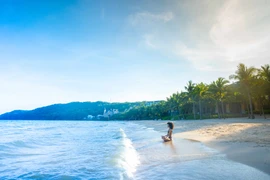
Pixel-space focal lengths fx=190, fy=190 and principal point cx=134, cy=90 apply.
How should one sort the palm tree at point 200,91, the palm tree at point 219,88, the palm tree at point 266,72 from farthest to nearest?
the palm tree at point 200,91 < the palm tree at point 219,88 < the palm tree at point 266,72

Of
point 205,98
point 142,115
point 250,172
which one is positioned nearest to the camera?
point 250,172

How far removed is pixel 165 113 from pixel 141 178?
85.7m

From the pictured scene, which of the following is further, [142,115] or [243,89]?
[142,115]

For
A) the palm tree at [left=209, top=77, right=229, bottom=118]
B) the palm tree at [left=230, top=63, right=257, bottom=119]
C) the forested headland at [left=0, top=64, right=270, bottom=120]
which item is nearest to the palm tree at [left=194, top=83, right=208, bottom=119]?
the forested headland at [left=0, top=64, right=270, bottom=120]

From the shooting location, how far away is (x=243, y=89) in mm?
37438

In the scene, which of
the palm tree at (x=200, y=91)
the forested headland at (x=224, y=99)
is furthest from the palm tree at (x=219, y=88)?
the palm tree at (x=200, y=91)

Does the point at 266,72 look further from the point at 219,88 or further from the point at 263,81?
the point at 219,88

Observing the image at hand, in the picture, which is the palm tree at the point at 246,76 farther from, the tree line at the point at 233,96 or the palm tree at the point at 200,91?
the palm tree at the point at 200,91

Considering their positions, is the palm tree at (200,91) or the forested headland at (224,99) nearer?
the forested headland at (224,99)

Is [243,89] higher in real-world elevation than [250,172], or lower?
higher

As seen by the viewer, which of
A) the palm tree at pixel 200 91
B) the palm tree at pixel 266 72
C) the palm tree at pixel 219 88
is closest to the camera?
the palm tree at pixel 266 72

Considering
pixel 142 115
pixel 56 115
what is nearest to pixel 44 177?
pixel 142 115

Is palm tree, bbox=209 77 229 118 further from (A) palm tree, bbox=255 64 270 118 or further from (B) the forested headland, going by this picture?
(A) palm tree, bbox=255 64 270 118

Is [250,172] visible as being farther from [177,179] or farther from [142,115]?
[142,115]
